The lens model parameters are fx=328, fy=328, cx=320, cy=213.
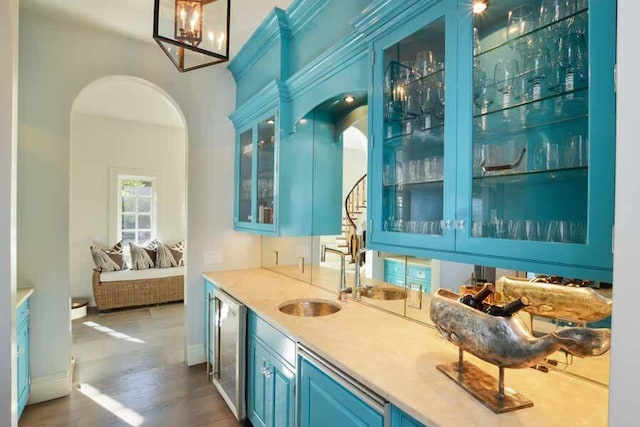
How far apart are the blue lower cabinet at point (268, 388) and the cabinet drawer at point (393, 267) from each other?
83 cm

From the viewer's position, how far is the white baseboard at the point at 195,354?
3234 millimetres

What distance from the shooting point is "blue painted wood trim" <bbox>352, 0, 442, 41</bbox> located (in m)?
1.44

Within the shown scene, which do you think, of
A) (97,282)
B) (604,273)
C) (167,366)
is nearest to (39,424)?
(167,366)

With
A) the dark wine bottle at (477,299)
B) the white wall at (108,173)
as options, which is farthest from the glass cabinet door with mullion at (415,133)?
the white wall at (108,173)

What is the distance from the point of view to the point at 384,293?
84.6 inches

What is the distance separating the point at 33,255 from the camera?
8.54ft

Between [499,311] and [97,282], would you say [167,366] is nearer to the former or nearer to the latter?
[97,282]

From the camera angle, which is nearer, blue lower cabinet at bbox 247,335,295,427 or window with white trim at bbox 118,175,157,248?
blue lower cabinet at bbox 247,335,295,427

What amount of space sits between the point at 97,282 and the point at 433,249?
5187mm

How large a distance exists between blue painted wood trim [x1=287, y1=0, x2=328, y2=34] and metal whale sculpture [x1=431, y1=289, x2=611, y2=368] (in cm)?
214

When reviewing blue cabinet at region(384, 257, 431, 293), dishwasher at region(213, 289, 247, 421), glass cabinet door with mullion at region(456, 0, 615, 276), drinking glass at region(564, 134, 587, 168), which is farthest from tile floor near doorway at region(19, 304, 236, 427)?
drinking glass at region(564, 134, 587, 168)

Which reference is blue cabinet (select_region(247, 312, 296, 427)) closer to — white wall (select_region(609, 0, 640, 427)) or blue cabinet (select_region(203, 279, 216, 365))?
blue cabinet (select_region(203, 279, 216, 365))

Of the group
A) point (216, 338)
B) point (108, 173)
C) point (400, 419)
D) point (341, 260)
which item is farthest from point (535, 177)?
point (108, 173)

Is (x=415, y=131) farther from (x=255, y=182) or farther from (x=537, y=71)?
(x=255, y=182)
